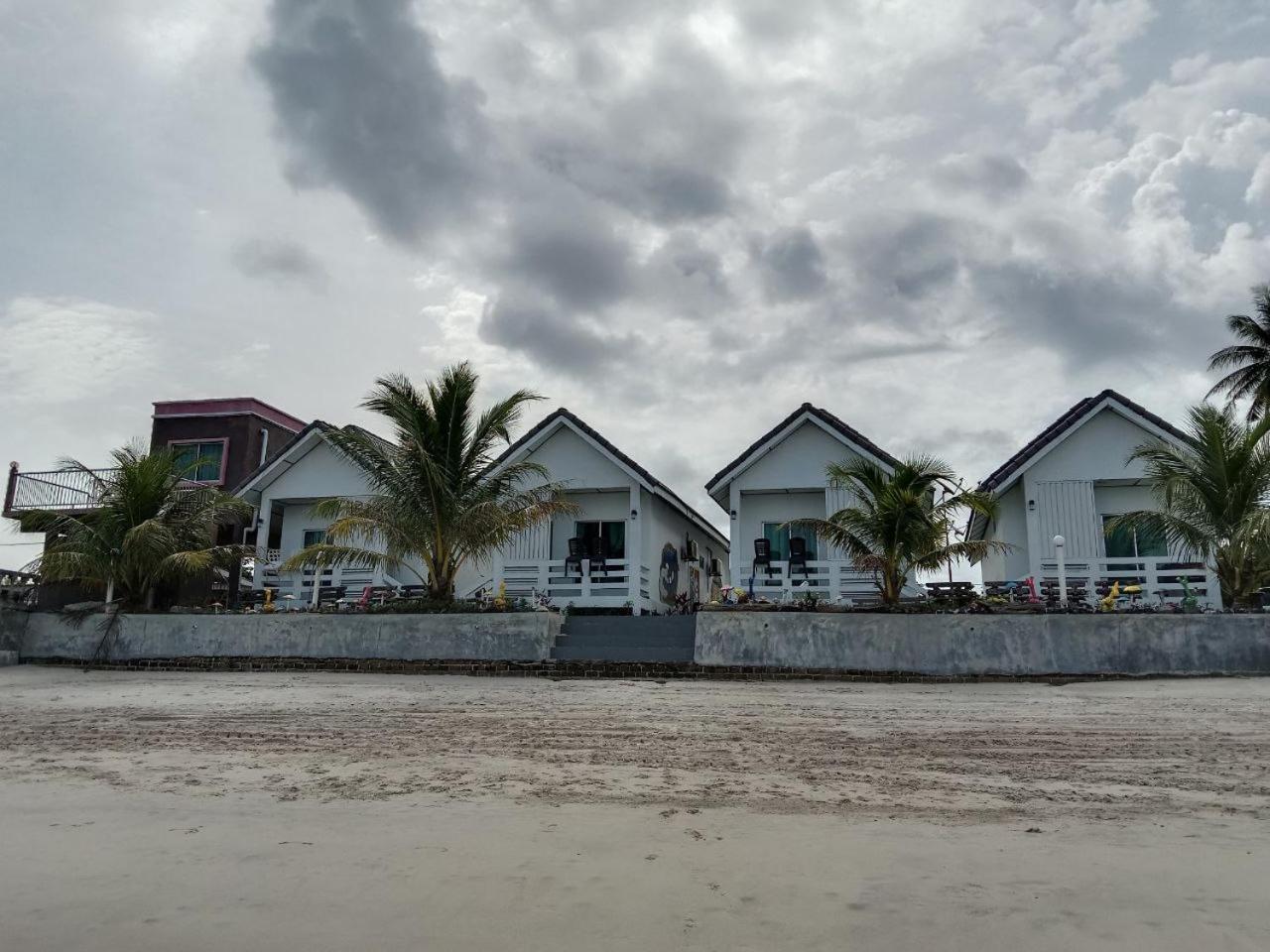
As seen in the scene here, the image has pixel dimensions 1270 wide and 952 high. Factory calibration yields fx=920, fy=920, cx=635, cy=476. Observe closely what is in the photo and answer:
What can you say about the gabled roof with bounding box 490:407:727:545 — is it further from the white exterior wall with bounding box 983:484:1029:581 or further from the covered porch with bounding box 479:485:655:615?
the white exterior wall with bounding box 983:484:1029:581

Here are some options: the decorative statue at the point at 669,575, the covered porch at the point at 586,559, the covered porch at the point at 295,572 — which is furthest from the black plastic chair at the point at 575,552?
the covered porch at the point at 295,572

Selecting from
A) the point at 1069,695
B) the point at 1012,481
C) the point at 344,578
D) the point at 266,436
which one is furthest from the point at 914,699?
the point at 266,436

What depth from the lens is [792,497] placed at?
65.4 ft

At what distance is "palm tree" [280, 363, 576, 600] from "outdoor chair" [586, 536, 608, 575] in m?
2.93

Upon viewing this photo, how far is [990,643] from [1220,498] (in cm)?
479

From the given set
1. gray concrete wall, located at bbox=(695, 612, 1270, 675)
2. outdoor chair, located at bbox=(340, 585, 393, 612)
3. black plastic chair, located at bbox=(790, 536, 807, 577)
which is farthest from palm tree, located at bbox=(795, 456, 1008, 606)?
outdoor chair, located at bbox=(340, 585, 393, 612)

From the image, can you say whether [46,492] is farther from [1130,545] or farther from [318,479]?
[1130,545]

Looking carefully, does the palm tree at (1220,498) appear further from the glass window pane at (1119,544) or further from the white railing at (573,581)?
the white railing at (573,581)

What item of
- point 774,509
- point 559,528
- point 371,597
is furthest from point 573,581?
point 774,509

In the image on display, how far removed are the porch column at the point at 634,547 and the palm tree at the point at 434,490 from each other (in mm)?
3285

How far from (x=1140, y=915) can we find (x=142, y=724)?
7930mm

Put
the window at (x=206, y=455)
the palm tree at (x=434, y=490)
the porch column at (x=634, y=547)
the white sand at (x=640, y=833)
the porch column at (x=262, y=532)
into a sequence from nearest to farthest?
1. the white sand at (x=640, y=833)
2. the palm tree at (x=434, y=490)
3. the porch column at (x=634, y=547)
4. the porch column at (x=262, y=532)
5. the window at (x=206, y=455)

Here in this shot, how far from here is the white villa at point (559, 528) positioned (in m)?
19.4

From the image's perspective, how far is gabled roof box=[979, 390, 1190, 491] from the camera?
17.6 metres
